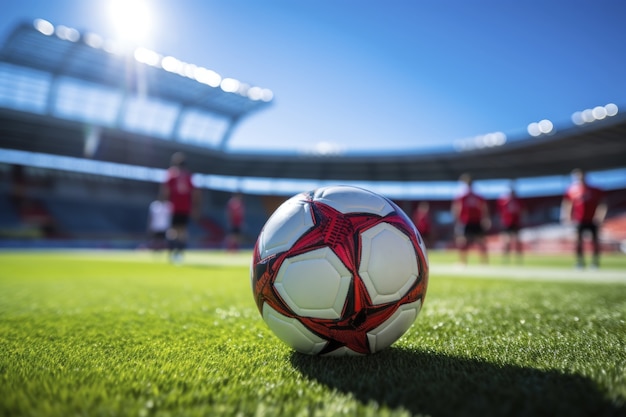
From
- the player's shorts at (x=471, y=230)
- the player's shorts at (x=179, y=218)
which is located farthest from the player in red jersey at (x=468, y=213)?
the player's shorts at (x=179, y=218)

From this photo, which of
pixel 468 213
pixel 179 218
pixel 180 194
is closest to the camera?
pixel 180 194

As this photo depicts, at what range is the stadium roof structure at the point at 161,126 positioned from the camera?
79.8ft

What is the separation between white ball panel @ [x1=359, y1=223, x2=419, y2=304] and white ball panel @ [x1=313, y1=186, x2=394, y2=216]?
95 millimetres

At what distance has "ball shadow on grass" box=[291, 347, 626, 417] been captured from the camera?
1.12 meters

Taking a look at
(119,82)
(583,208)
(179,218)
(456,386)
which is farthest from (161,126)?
(456,386)

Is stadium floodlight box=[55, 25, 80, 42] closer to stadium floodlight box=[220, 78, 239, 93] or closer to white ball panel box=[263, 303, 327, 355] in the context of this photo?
stadium floodlight box=[220, 78, 239, 93]

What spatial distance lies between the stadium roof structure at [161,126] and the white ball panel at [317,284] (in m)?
25.8

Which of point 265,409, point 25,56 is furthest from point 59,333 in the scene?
point 25,56

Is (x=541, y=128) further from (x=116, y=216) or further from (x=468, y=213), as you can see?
(x=116, y=216)

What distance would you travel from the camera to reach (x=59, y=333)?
2.26 m

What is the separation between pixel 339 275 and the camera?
1574 millimetres

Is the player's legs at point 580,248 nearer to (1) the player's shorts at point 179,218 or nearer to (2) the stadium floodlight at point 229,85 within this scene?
(1) the player's shorts at point 179,218

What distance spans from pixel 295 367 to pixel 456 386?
60 cm

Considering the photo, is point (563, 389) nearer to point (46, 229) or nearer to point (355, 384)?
point (355, 384)
